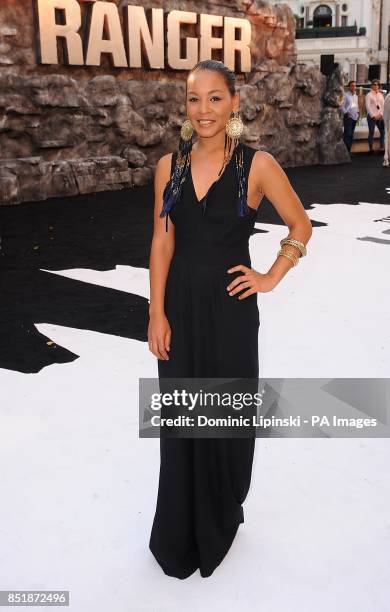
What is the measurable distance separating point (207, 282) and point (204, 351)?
0.19 metres

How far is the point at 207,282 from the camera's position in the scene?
162 centimetres

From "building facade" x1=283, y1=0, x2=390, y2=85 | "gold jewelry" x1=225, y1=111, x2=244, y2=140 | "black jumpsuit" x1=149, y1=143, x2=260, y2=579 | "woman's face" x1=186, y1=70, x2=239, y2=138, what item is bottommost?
"black jumpsuit" x1=149, y1=143, x2=260, y2=579

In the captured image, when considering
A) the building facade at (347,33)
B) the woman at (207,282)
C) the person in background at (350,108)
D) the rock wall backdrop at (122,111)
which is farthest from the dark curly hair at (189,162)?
the building facade at (347,33)

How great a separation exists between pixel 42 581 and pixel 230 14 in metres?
11.5

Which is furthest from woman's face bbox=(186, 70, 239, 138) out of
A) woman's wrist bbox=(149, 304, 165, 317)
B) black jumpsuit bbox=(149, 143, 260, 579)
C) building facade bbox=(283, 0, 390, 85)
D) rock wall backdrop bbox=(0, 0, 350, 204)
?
building facade bbox=(283, 0, 390, 85)

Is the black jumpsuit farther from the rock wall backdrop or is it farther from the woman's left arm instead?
the rock wall backdrop

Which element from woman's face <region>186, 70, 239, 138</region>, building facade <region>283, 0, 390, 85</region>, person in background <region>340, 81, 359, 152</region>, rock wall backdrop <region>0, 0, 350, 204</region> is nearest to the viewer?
woman's face <region>186, 70, 239, 138</region>

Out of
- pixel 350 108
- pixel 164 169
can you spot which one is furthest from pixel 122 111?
pixel 164 169

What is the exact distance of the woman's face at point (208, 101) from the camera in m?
1.49

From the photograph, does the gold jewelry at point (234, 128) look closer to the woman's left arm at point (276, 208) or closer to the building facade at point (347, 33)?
the woman's left arm at point (276, 208)

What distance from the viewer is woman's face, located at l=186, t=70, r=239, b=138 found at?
149 cm

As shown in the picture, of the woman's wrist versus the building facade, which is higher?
the building facade

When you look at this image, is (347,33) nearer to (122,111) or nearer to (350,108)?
(350,108)

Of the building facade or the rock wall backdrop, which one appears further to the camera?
the building facade
